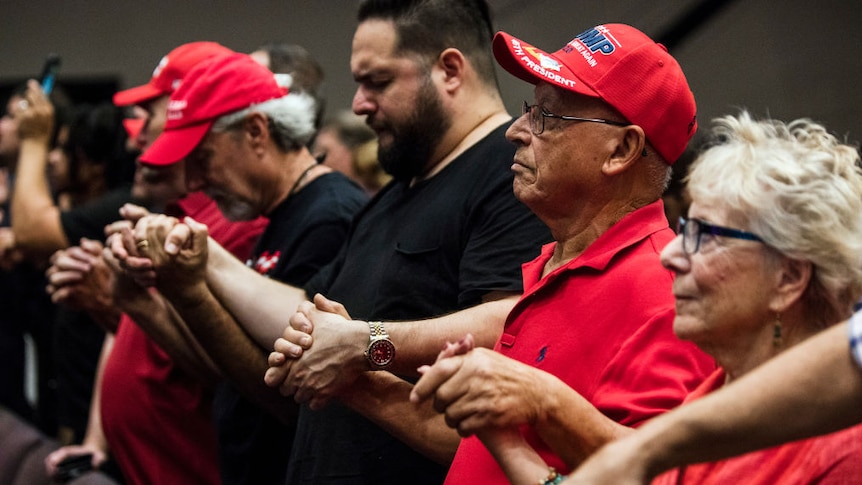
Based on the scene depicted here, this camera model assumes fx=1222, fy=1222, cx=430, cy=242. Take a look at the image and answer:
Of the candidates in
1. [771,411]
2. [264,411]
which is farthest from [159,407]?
[771,411]

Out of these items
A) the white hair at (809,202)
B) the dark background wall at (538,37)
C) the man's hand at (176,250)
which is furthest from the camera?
the dark background wall at (538,37)

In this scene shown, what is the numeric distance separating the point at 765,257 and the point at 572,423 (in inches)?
13.1

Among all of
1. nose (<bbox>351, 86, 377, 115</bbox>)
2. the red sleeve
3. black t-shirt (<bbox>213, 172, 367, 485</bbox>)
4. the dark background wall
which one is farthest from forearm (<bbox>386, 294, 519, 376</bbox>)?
the dark background wall

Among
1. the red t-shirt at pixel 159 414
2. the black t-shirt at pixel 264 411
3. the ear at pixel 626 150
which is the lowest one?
the red t-shirt at pixel 159 414

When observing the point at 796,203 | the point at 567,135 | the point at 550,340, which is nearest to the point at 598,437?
the point at 550,340

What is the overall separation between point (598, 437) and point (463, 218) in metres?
0.79

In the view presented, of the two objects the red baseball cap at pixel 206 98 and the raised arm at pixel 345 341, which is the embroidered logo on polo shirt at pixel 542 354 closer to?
the raised arm at pixel 345 341

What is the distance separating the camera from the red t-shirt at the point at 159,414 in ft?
10.5

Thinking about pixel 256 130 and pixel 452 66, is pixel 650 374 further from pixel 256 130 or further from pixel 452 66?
pixel 256 130

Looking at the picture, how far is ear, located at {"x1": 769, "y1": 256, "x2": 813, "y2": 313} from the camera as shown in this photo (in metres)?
1.51

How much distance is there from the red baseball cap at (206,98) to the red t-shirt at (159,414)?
0.32m

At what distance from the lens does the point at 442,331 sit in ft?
6.94

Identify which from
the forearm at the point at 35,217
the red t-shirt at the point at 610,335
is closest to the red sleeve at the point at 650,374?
the red t-shirt at the point at 610,335

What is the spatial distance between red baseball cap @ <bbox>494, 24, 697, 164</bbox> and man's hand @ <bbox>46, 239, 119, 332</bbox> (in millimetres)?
1829
